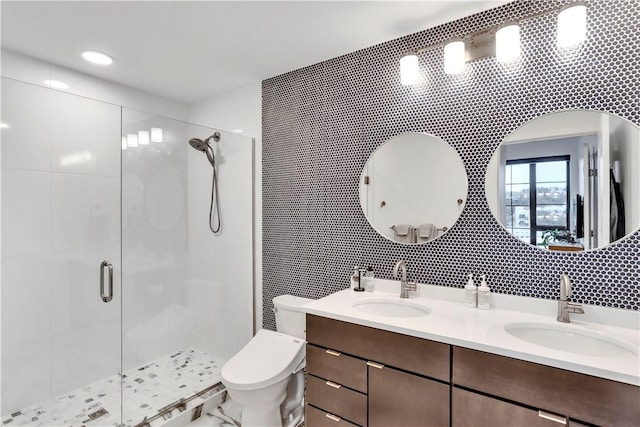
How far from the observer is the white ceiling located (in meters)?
1.67

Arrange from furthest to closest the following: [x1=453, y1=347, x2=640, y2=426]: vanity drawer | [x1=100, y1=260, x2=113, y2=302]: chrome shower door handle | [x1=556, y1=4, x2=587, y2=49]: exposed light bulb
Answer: [x1=100, y1=260, x2=113, y2=302]: chrome shower door handle < [x1=556, y1=4, x2=587, y2=49]: exposed light bulb < [x1=453, y1=347, x2=640, y2=426]: vanity drawer

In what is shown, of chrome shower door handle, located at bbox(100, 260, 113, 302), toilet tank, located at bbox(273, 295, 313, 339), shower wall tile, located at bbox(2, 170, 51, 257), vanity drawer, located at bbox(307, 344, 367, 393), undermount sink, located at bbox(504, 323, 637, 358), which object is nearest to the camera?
undermount sink, located at bbox(504, 323, 637, 358)

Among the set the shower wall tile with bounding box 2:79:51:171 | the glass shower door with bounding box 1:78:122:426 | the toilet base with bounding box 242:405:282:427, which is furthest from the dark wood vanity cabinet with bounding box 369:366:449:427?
the shower wall tile with bounding box 2:79:51:171

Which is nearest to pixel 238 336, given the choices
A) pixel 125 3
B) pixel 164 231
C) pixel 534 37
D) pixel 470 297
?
pixel 164 231

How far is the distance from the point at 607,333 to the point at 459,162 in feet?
3.20

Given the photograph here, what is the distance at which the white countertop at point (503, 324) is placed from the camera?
1062 millimetres

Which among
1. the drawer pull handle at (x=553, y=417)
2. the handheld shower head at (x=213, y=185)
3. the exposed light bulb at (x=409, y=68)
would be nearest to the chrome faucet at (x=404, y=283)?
the drawer pull handle at (x=553, y=417)

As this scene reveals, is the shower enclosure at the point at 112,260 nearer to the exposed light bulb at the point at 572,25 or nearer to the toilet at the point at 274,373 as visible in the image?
the toilet at the point at 274,373

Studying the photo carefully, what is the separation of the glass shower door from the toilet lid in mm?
863

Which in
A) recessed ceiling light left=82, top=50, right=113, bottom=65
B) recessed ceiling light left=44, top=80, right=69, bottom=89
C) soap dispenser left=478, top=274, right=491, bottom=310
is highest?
recessed ceiling light left=82, top=50, right=113, bottom=65

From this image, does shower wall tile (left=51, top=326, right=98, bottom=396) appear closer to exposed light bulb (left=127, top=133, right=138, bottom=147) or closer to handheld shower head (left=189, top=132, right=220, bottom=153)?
exposed light bulb (left=127, top=133, right=138, bottom=147)

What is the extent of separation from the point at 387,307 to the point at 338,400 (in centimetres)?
55

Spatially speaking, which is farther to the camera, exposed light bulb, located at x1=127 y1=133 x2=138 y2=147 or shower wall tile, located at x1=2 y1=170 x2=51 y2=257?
exposed light bulb, located at x1=127 y1=133 x2=138 y2=147

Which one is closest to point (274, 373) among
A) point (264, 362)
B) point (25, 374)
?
point (264, 362)
